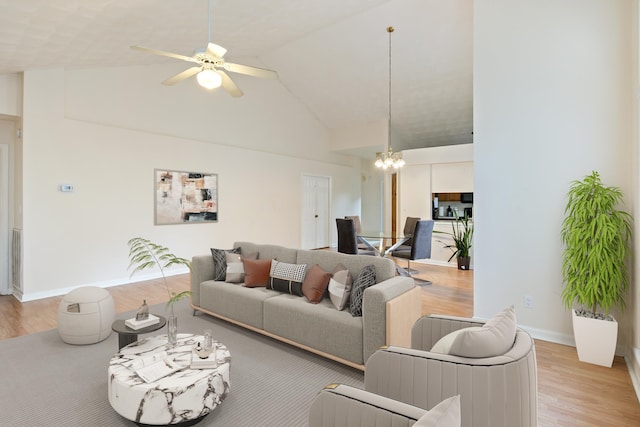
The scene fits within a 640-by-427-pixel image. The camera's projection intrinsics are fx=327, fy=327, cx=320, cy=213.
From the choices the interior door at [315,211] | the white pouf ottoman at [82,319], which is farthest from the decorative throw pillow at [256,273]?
the interior door at [315,211]

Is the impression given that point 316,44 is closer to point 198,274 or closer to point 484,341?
point 198,274

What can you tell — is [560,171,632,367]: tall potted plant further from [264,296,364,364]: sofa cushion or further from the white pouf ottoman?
the white pouf ottoman

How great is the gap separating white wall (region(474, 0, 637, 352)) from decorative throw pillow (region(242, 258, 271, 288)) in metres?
2.25

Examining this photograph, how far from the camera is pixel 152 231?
5562 mm

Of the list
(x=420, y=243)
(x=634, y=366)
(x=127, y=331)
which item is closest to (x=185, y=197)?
(x=127, y=331)

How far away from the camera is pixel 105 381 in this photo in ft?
7.72

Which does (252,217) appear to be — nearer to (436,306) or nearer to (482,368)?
(436,306)

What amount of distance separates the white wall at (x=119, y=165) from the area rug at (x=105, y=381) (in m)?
1.87

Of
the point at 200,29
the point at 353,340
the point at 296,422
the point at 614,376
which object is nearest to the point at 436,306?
the point at 614,376

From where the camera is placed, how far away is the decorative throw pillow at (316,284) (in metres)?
2.91

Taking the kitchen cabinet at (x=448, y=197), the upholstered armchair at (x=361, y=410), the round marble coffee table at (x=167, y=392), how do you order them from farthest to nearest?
1. the kitchen cabinet at (x=448, y=197)
2. the round marble coffee table at (x=167, y=392)
3. the upholstered armchair at (x=361, y=410)

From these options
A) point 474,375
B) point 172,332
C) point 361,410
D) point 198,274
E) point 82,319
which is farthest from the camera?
point 198,274

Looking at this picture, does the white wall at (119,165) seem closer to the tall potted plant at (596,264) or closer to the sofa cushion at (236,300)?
the sofa cushion at (236,300)

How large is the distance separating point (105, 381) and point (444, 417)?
249cm
